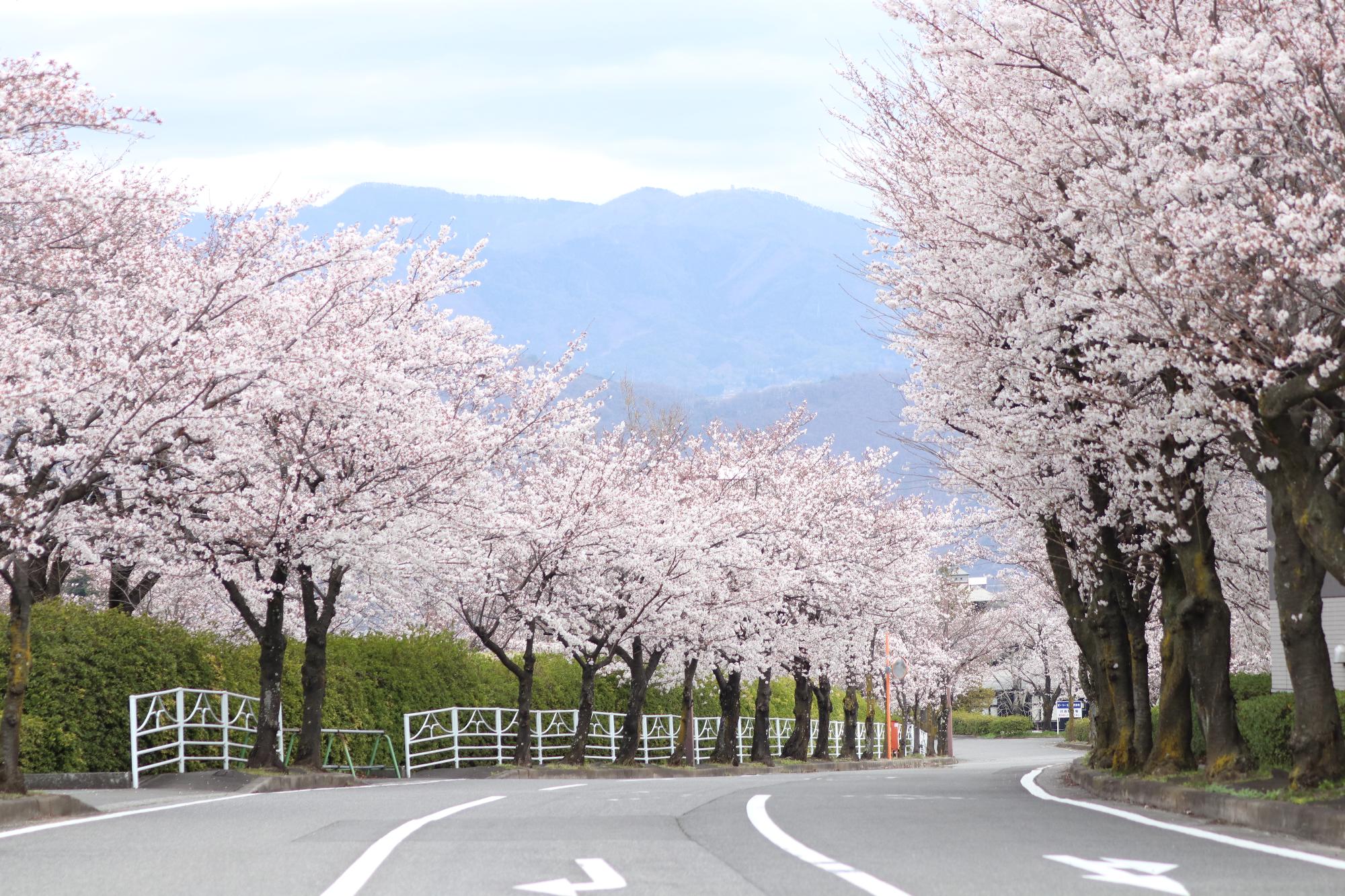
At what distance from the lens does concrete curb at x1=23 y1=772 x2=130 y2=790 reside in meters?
18.1

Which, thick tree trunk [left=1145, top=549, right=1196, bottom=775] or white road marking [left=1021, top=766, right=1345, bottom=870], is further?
thick tree trunk [left=1145, top=549, right=1196, bottom=775]

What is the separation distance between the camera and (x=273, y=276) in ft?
69.6

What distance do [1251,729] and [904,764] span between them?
103ft

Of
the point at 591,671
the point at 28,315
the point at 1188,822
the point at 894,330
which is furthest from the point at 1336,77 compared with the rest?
the point at 591,671

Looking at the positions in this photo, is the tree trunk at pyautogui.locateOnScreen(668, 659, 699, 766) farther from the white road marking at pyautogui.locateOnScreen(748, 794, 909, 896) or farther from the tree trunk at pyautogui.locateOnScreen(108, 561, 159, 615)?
the white road marking at pyautogui.locateOnScreen(748, 794, 909, 896)

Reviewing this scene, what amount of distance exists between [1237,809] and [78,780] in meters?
14.0

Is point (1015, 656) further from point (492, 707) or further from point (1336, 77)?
point (1336, 77)

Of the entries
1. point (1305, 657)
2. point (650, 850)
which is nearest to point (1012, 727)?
point (1305, 657)

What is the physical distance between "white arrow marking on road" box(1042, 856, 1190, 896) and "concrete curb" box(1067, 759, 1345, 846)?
2.24m

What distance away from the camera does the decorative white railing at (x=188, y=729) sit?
19.0 metres

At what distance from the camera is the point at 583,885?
291 inches

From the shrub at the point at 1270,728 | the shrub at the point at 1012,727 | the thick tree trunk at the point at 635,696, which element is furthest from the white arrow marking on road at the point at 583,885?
the shrub at the point at 1012,727

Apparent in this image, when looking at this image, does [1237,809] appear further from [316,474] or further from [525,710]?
[525,710]

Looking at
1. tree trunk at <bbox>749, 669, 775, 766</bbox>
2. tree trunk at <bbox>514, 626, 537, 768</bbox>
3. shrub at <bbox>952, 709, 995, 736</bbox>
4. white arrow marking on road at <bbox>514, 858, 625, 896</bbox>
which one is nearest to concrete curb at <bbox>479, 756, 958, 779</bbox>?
tree trunk at <bbox>514, 626, 537, 768</bbox>
